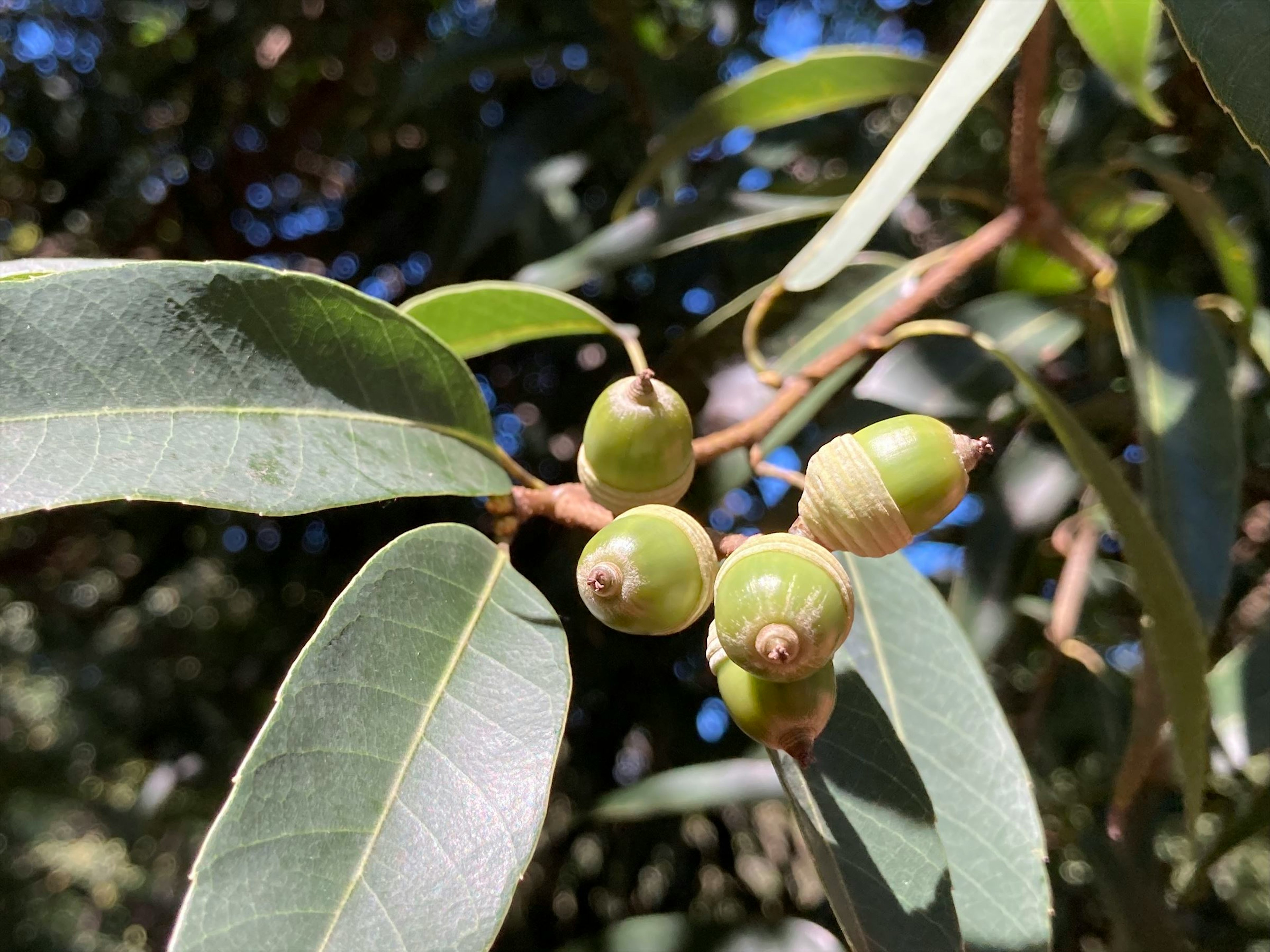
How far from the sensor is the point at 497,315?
766 mm

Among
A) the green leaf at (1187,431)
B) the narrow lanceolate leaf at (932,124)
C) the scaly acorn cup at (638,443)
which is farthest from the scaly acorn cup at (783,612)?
the green leaf at (1187,431)

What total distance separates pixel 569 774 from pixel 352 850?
129 cm

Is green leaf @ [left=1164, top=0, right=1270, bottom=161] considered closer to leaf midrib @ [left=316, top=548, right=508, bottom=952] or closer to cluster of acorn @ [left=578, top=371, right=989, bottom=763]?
cluster of acorn @ [left=578, top=371, right=989, bottom=763]

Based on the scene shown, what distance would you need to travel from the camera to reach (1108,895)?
1140 millimetres

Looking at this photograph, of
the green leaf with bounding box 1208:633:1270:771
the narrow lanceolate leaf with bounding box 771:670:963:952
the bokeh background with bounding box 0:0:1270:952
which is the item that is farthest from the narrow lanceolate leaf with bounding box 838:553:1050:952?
the green leaf with bounding box 1208:633:1270:771

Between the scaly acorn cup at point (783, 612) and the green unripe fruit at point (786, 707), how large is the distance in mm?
13

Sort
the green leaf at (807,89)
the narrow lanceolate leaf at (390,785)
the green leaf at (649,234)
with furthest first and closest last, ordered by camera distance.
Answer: the green leaf at (649,234) → the green leaf at (807,89) → the narrow lanceolate leaf at (390,785)

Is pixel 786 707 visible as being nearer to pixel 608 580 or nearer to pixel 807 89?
pixel 608 580

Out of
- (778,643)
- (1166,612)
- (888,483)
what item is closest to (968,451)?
(888,483)

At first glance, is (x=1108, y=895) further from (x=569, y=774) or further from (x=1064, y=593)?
(x=569, y=774)

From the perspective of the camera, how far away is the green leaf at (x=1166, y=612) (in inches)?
25.4

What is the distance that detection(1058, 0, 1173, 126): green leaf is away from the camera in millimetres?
731

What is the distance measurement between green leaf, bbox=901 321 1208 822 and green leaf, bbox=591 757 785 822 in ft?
1.56

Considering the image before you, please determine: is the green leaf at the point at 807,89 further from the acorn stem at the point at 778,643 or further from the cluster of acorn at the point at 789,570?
the acorn stem at the point at 778,643
